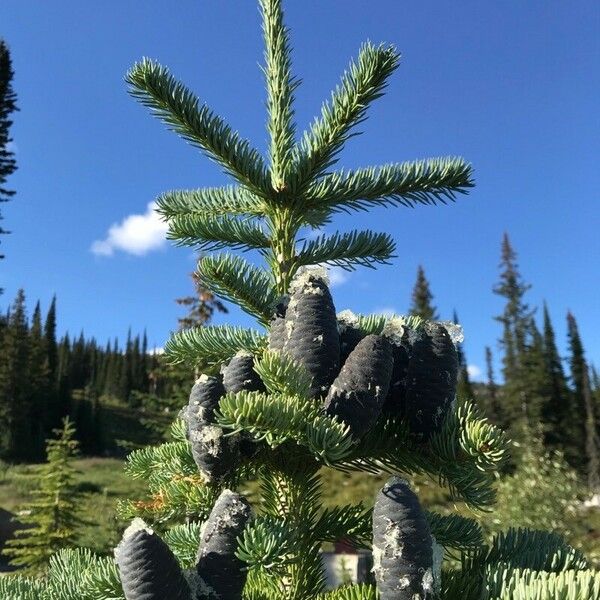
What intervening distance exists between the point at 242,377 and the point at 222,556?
51 cm

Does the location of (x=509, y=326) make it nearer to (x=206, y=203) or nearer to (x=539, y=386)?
(x=539, y=386)

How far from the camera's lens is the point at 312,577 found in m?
1.88

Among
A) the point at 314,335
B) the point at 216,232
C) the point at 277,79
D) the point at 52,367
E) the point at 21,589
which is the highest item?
the point at 52,367

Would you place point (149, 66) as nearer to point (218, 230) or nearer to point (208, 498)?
point (218, 230)

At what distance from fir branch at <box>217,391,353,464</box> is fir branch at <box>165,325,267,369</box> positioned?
2.40ft

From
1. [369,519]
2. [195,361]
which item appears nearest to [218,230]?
[195,361]

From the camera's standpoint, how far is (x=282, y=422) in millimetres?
1551

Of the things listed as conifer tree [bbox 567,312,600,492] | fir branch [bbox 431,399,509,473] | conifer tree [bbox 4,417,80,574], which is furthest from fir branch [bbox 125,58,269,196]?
conifer tree [bbox 567,312,600,492]

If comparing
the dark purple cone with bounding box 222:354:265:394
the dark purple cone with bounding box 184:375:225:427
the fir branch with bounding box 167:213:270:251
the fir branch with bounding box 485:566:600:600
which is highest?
the fir branch with bounding box 167:213:270:251

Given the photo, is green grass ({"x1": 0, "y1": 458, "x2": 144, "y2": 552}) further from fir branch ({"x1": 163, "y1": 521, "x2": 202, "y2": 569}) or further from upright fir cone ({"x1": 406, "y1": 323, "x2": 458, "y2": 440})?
upright fir cone ({"x1": 406, "y1": 323, "x2": 458, "y2": 440})

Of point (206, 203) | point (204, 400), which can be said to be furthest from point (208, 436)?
point (206, 203)

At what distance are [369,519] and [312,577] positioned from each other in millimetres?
256

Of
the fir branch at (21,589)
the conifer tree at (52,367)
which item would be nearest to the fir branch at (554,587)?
the fir branch at (21,589)

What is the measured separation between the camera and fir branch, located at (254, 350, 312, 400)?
1601mm
